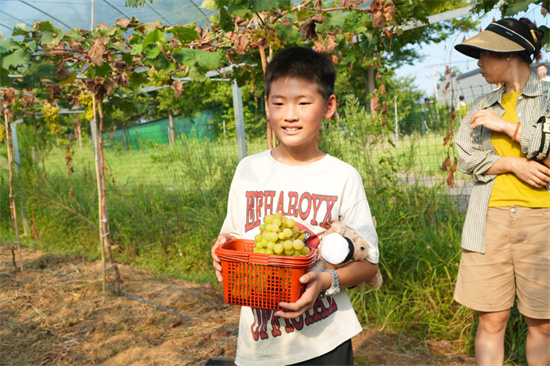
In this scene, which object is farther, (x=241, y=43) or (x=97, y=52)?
(x=97, y=52)

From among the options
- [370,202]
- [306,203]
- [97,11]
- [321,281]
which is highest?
[97,11]

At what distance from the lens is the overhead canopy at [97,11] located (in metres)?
4.04

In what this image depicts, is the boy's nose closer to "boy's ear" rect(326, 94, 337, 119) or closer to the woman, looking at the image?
"boy's ear" rect(326, 94, 337, 119)

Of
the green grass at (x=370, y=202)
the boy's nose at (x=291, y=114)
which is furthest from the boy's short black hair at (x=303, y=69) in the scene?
the green grass at (x=370, y=202)

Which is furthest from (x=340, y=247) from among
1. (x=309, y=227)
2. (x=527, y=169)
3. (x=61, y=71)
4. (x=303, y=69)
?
(x=61, y=71)

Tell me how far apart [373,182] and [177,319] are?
2256 mm

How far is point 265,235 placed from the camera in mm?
1277

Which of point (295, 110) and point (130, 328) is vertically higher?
point (295, 110)

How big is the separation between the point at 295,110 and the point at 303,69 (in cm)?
16

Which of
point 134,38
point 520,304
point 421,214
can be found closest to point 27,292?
point 134,38

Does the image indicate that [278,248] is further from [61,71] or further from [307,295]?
[61,71]

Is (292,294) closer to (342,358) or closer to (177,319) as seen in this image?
(342,358)

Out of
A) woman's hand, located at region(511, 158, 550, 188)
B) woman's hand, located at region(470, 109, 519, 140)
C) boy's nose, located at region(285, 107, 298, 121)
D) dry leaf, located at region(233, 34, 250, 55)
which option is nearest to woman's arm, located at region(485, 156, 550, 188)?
woman's hand, located at region(511, 158, 550, 188)

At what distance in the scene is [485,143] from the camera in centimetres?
236
